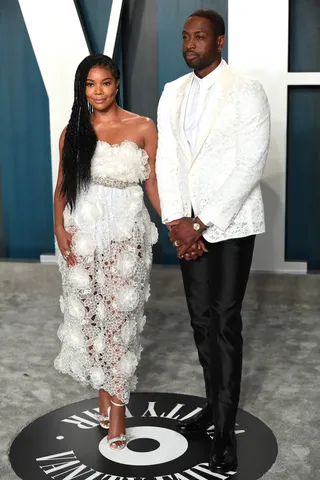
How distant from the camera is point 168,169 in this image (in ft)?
9.40

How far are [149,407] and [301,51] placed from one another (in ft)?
9.39

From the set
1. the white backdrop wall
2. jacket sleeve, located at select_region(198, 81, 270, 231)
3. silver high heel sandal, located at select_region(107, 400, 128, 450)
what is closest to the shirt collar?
jacket sleeve, located at select_region(198, 81, 270, 231)

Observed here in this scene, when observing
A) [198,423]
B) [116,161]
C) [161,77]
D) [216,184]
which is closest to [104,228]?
[116,161]

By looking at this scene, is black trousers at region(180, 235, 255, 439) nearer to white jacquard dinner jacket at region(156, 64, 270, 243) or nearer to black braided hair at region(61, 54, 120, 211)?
white jacquard dinner jacket at region(156, 64, 270, 243)

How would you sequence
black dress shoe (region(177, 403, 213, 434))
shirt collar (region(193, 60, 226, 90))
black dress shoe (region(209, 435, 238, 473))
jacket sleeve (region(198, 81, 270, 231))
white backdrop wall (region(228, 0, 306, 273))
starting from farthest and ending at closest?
white backdrop wall (region(228, 0, 306, 273)) < black dress shoe (region(177, 403, 213, 434)) < black dress shoe (region(209, 435, 238, 473)) < shirt collar (region(193, 60, 226, 90)) < jacket sleeve (region(198, 81, 270, 231))

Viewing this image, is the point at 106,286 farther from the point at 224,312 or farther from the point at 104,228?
the point at 224,312

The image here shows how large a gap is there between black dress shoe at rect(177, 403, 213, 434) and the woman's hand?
2.85ft

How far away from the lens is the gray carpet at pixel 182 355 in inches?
131

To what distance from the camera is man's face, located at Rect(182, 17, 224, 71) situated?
8.75 feet

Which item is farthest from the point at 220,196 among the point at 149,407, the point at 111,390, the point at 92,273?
the point at 149,407

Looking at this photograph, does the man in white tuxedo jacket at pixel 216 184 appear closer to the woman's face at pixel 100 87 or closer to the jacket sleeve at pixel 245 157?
the jacket sleeve at pixel 245 157

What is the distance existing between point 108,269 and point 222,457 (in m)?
0.86

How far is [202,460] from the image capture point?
9.86 feet

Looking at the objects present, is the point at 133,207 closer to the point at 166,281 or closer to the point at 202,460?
the point at 202,460
